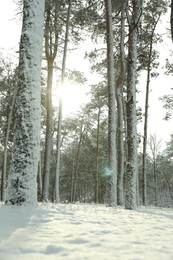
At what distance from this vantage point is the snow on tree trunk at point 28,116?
5.18m

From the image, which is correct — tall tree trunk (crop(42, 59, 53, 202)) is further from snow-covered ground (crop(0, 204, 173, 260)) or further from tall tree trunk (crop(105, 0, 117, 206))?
snow-covered ground (crop(0, 204, 173, 260))

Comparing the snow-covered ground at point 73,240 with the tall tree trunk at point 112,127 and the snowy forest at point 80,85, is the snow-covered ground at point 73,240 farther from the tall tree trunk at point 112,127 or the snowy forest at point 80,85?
the tall tree trunk at point 112,127

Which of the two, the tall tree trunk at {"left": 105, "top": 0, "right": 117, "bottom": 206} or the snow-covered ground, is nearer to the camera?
the snow-covered ground

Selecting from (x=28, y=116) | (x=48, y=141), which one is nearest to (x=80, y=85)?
(x=48, y=141)

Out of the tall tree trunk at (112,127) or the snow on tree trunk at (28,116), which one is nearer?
the snow on tree trunk at (28,116)

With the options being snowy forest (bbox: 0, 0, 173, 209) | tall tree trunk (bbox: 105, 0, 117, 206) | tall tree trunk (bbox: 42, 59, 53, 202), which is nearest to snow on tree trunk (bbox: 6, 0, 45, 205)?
snowy forest (bbox: 0, 0, 173, 209)

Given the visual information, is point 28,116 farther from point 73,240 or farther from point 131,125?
point 131,125

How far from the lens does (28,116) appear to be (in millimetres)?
5488

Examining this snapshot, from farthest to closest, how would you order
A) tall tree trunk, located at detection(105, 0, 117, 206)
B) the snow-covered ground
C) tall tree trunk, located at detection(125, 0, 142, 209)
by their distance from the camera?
tall tree trunk, located at detection(105, 0, 117, 206) → tall tree trunk, located at detection(125, 0, 142, 209) → the snow-covered ground

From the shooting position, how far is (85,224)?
395 centimetres

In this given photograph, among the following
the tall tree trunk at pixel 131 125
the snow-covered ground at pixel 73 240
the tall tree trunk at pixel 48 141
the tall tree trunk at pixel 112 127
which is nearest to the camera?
the snow-covered ground at pixel 73 240

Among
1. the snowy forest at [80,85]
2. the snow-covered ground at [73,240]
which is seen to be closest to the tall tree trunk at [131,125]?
the snowy forest at [80,85]

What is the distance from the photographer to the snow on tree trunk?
518 cm

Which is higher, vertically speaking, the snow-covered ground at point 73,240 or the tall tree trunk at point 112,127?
the tall tree trunk at point 112,127
